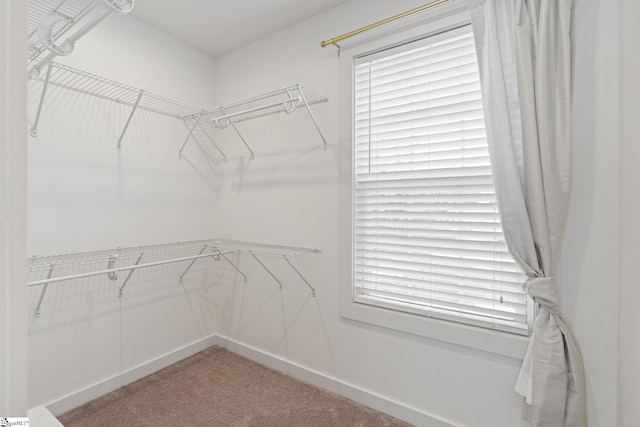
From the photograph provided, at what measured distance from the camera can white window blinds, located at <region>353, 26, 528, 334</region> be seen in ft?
4.89

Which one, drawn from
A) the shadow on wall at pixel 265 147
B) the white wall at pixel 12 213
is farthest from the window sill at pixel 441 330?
the white wall at pixel 12 213

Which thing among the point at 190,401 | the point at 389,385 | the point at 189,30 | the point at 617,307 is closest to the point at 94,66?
the point at 189,30

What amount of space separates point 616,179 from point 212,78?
270 centimetres

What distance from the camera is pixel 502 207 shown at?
1346mm

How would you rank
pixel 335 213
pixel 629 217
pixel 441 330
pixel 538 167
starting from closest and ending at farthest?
1. pixel 629 217
2. pixel 538 167
3. pixel 441 330
4. pixel 335 213

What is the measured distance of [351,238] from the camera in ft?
6.17

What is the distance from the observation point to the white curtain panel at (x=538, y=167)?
1241 millimetres

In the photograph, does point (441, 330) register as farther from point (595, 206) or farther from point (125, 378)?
point (125, 378)

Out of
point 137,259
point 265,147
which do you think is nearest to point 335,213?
point 265,147

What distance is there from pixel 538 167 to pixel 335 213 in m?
1.07

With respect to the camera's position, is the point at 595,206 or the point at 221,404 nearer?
the point at 595,206

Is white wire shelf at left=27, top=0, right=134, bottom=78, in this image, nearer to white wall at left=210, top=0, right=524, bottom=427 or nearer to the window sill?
white wall at left=210, top=0, right=524, bottom=427

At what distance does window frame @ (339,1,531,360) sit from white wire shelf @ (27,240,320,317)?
27cm

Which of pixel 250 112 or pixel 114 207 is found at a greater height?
pixel 250 112
